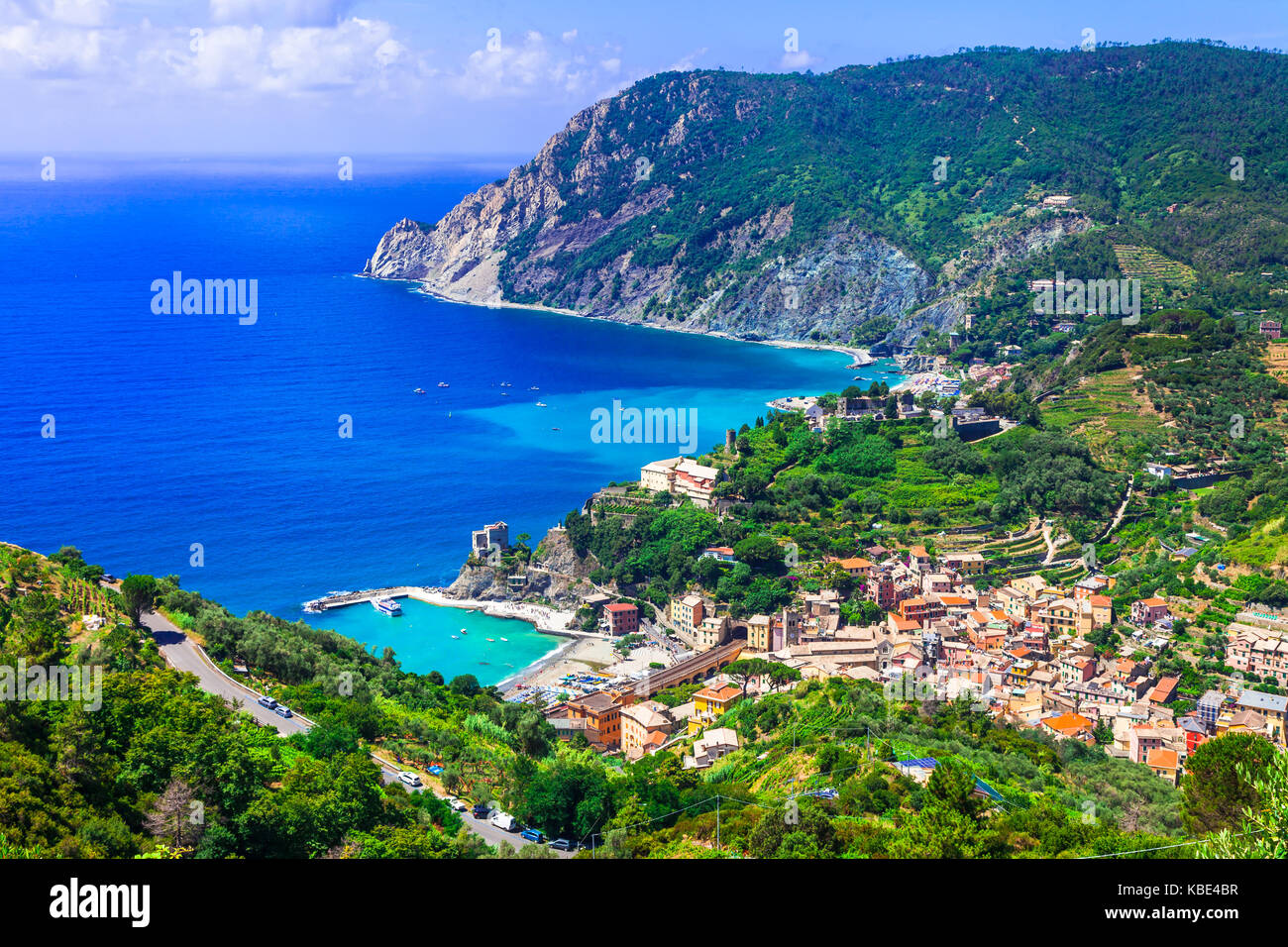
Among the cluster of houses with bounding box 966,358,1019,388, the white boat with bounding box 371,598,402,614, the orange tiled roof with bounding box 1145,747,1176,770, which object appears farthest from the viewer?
the cluster of houses with bounding box 966,358,1019,388

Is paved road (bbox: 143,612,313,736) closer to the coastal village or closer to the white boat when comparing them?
the coastal village

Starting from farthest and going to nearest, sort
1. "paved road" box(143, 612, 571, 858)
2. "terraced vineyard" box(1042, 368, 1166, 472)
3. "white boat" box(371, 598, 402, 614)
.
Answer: "terraced vineyard" box(1042, 368, 1166, 472)
"white boat" box(371, 598, 402, 614)
"paved road" box(143, 612, 571, 858)

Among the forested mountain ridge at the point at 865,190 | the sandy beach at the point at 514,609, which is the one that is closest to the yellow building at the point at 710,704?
the sandy beach at the point at 514,609

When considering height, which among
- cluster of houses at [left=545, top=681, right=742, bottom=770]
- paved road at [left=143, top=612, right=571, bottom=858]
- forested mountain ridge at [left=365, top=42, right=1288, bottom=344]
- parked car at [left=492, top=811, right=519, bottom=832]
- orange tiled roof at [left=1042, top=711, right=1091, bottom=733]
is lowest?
cluster of houses at [left=545, top=681, right=742, bottom=770]

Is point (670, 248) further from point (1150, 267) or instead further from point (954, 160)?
point (1150, 267)

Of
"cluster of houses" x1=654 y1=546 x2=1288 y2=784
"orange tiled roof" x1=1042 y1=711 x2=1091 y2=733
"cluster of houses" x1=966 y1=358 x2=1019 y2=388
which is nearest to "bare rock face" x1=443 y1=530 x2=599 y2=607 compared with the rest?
"cluster of houses" x1=654 y1=546 x2=1288 y2=784

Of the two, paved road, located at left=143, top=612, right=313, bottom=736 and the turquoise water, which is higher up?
paved road, located at left=143, top=612, right=313, bottom=736

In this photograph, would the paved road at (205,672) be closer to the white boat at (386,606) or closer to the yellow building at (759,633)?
the white boat at (386,606)
